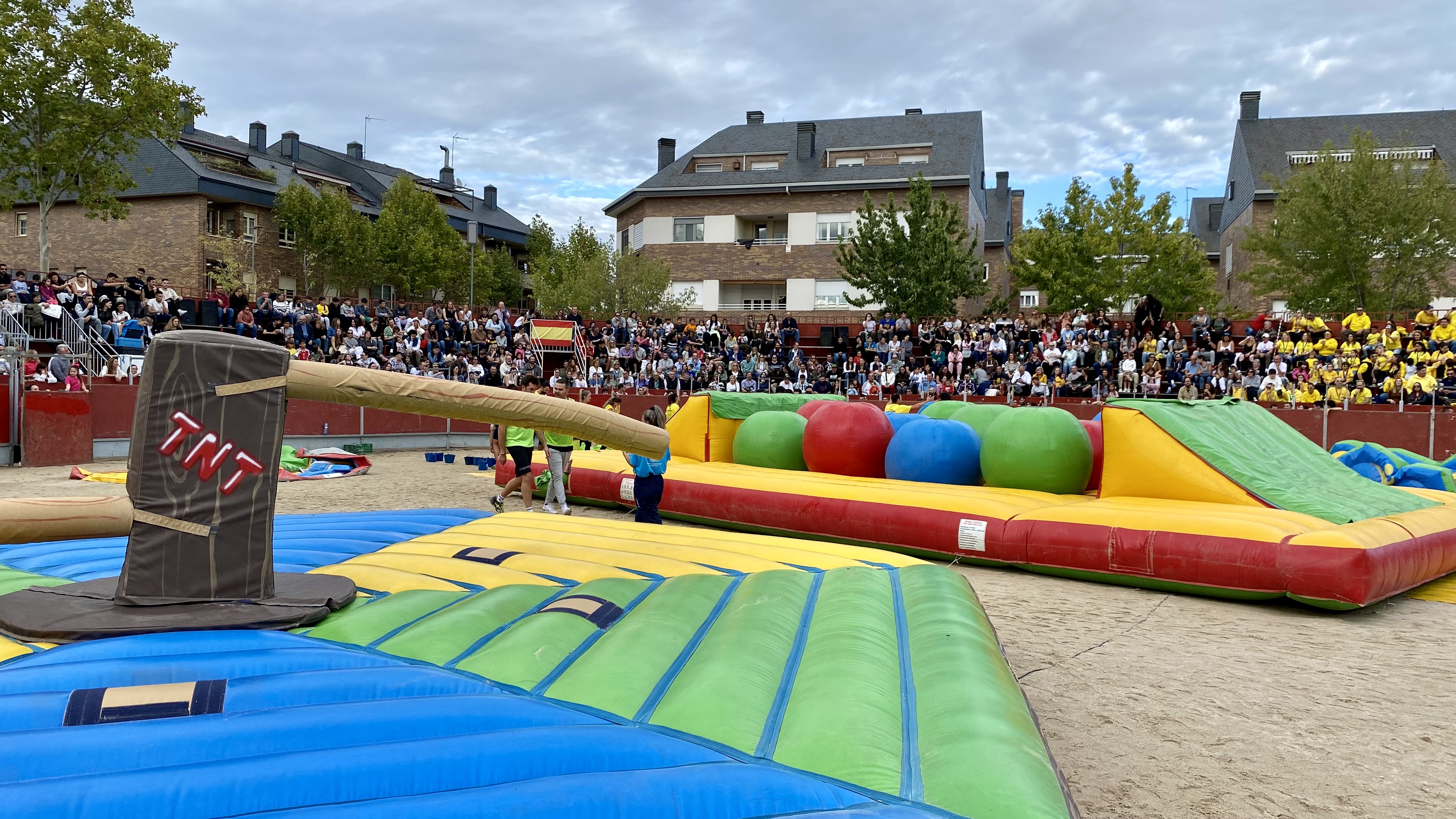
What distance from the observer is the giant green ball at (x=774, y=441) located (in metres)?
11.5

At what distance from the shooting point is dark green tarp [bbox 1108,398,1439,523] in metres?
7.91

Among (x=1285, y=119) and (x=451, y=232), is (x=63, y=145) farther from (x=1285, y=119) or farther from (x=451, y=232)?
(x=1285, y=119)

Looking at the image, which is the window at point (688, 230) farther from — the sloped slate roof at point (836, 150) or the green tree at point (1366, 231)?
the green tree at point (1366, 231)

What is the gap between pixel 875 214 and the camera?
120ft

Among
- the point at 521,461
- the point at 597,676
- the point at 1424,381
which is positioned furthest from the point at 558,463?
the point at 1424,381

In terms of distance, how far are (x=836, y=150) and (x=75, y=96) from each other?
2882 centimetres

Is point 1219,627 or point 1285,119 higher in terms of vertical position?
point 1285,119

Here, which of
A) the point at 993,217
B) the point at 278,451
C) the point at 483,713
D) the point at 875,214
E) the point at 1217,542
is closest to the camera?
the point at 483,713

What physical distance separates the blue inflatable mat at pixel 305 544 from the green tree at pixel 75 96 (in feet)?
78.3

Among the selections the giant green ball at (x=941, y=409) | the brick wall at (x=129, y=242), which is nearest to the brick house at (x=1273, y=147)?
Answer: the giant green ball at (x=941, y=409)

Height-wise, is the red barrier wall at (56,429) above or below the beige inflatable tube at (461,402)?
below

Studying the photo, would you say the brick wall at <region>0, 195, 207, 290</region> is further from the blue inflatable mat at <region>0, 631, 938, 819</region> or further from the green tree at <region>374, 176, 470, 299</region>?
the blue inflatable mat at <region>0, 631, 938, 819</region>

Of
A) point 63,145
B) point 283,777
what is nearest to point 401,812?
point 283,777

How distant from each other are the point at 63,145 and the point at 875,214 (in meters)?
26.1
